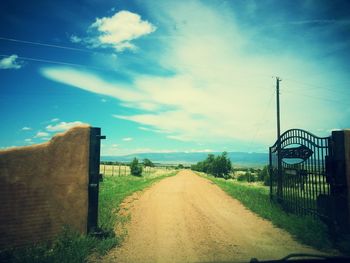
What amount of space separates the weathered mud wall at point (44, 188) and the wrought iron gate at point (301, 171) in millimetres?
7116

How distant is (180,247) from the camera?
24.2 feet

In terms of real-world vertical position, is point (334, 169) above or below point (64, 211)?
above

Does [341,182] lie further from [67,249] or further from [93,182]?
[67,249]

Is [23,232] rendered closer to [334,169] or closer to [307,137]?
[334,169]

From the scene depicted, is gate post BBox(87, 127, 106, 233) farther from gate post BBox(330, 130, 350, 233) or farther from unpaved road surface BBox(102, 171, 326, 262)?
gate post BBox(330, 130, 350, 233)

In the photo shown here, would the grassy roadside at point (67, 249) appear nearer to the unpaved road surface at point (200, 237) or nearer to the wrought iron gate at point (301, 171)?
the unpaved road surface at point (200, 237)

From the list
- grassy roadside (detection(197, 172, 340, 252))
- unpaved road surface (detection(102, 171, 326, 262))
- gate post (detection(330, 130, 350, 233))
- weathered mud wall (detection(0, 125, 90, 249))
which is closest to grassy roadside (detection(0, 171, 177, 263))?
weathered mud wall (detection(0, 125, 90, 249))

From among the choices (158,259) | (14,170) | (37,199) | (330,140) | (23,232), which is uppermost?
(330,140)

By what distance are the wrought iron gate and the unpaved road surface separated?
4.83 feet

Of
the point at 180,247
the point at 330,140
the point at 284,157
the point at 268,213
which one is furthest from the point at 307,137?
the point at 180,247

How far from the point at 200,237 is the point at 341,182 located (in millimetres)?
4418

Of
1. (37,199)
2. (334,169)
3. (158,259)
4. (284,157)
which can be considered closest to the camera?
(158,259)

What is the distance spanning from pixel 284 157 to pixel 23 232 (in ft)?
33.5

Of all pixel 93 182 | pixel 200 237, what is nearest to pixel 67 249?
pixel 93 182
